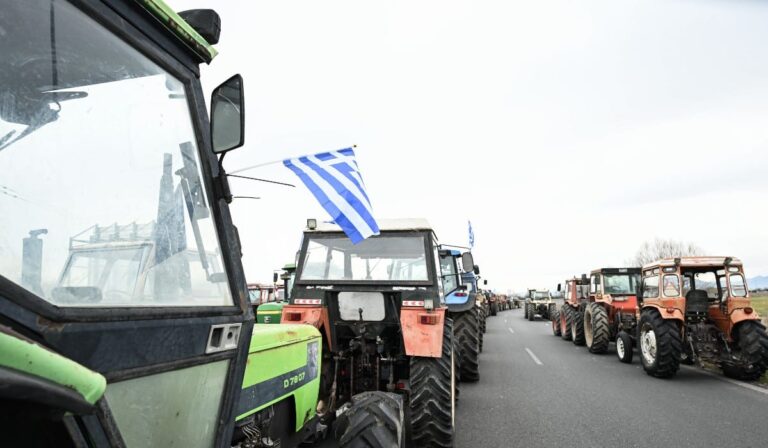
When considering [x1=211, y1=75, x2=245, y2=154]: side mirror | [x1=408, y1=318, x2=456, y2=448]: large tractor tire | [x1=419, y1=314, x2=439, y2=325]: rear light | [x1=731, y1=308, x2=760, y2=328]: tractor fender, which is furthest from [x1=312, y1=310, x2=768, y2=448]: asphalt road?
[x1=211, y1=75, x2=245, y2=154]: side mirror

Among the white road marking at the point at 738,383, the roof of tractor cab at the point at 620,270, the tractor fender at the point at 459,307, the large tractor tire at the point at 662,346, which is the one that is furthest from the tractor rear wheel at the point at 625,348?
the tractor fender at the point at 459,307

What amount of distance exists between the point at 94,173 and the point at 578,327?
1426cm

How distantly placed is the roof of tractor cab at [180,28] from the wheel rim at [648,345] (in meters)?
8.94

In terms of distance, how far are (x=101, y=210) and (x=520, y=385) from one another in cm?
784

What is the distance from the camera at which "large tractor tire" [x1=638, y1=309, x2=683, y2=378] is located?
785 centimetres

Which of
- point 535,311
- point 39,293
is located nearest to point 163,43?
point 39,293

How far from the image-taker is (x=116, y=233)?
1201mm

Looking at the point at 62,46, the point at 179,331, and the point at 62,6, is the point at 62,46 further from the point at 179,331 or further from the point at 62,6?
the point at 179,331

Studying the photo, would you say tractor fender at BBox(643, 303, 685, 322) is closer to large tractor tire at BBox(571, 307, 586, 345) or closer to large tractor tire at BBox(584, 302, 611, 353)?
large tractor tire at BBox(584, 302, 611, 353)

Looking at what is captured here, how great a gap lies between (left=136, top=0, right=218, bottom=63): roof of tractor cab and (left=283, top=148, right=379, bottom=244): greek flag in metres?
1.64

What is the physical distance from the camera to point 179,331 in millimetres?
1322

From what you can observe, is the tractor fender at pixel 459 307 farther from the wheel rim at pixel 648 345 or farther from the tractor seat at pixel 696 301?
the tractor seat at pixel 696 301

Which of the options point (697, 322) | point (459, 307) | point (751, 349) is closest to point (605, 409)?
point (459, 307)

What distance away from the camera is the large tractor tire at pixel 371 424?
8.51ft
